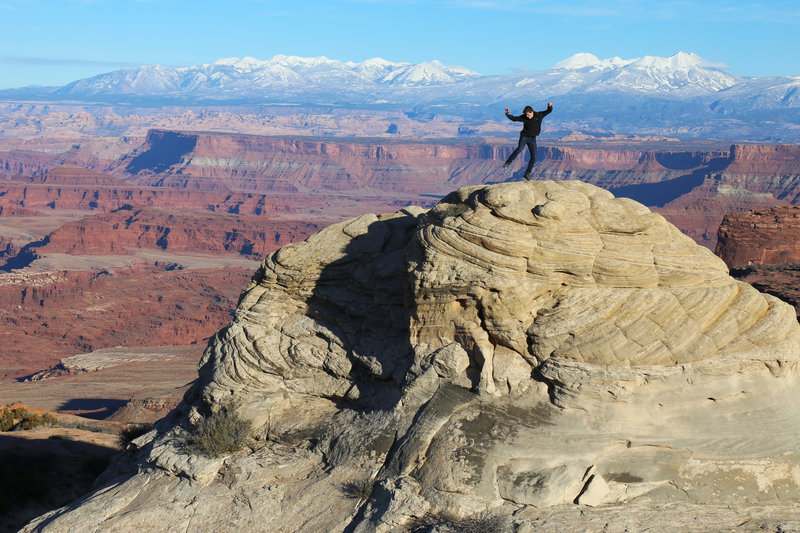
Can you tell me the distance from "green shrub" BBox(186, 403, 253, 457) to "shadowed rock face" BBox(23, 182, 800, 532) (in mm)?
440

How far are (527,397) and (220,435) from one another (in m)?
7.81

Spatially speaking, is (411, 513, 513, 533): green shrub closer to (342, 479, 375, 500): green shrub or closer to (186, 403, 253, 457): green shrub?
(342, 479, 375, 500): green shrub

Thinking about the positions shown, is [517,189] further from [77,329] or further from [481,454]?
[77,329]

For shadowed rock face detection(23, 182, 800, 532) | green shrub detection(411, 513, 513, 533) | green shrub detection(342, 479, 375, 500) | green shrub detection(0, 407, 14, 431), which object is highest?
shadowed rock face detection(23, 182, 800, 532)

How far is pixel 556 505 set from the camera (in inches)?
590

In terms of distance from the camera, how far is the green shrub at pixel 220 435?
61.0 ft

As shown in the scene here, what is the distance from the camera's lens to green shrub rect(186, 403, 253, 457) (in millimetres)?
18578

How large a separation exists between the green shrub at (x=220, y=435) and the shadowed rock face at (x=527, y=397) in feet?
1.44

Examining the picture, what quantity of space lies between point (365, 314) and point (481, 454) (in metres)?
5.91

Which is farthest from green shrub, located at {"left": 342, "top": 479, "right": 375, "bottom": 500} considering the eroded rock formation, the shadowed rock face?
the eroded rock formation

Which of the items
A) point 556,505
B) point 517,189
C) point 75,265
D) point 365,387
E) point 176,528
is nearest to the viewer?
point 556,505

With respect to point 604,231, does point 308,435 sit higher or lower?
lower

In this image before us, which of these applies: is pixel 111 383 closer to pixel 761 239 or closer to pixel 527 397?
pixel 527 397

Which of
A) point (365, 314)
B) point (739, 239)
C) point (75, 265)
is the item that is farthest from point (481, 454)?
point (75, 265)
